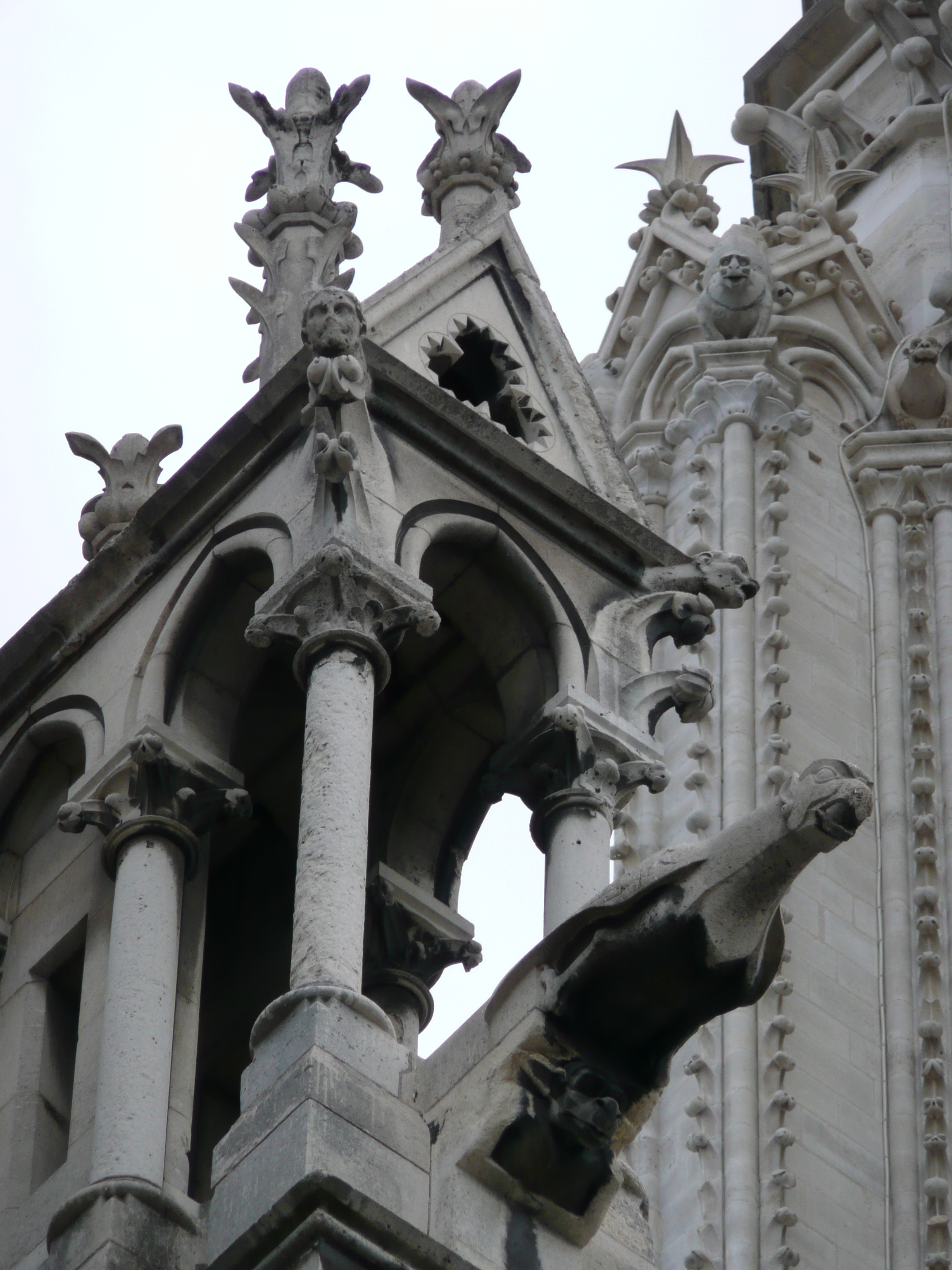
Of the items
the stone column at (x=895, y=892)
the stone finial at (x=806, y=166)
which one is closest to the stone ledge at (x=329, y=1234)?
the stone column at (x=895, y=892)

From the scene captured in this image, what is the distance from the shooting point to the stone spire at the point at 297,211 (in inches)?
471

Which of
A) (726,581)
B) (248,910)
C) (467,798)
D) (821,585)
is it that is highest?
(821,585)

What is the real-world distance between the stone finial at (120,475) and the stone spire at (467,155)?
4.16 ft

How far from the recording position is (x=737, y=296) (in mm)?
16516

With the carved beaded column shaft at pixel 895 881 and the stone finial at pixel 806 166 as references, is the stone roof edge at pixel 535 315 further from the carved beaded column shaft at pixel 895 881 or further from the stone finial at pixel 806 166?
the stone finial at pixel 806 166

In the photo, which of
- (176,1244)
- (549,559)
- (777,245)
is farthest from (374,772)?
(777,245)

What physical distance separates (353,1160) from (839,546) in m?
7.11

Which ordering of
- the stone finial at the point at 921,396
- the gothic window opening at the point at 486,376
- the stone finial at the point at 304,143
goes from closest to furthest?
1. the gothic window opening at the point at 486,376
2. the stone finial at the point at 304,143
3. the stone finial at the point at 921,396

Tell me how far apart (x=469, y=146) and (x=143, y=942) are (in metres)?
3.77

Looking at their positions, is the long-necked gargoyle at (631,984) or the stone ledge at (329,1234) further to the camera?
the long-necked gargoyle at (631,984)

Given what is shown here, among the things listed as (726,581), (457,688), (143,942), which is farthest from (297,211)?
(143,942)

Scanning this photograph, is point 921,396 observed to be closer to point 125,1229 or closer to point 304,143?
point 304,143

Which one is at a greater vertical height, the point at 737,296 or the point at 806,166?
the point at 806,166

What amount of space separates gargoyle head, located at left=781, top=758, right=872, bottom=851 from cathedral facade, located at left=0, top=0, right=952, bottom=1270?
11mm
